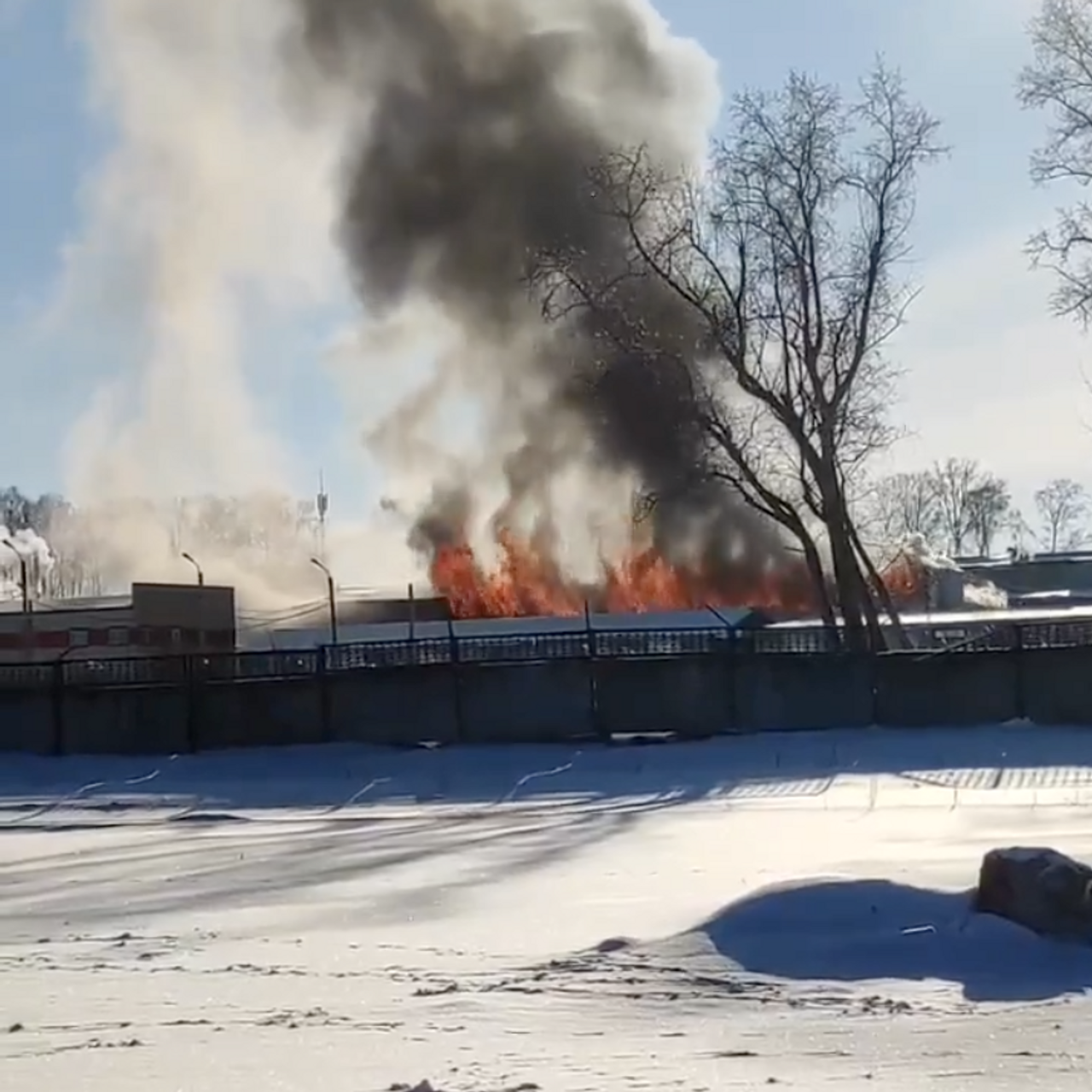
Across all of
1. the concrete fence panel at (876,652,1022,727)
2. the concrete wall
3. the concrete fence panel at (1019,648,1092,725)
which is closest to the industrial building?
the concrete wall

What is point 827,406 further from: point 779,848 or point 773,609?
point 779,848

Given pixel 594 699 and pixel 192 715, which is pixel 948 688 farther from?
pixel 192 715

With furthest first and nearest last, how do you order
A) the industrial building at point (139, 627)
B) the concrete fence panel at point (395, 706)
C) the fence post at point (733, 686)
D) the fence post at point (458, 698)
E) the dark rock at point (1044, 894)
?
the industrial building at point (139, 627) → the concrete fence panel at point (395, 706) → the fence post at point (458, 698) → the fence post at point (733, 686) → the dark rock at point (1044, 894)

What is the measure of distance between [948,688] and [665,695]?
411 cm

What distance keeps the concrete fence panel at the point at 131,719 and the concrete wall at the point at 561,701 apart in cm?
2

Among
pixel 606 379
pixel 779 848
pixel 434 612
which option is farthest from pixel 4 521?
pixel 779 848

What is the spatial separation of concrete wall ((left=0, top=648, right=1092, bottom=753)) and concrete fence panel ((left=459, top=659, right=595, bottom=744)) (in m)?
0.02

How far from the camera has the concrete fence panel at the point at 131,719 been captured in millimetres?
28797

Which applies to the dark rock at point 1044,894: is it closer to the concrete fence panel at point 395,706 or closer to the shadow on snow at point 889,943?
the shadow on snow at point 889,943

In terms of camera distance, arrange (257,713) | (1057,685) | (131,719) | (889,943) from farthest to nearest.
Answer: (131,719) → (257,713) → (1057,685) → (889,943)

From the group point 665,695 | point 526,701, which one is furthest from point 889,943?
point 526,701

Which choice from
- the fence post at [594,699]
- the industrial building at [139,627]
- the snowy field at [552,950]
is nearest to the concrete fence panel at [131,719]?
the fence post at [594,699]

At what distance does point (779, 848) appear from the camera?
14.9m

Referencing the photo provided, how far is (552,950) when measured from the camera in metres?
10.2
